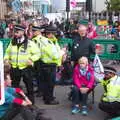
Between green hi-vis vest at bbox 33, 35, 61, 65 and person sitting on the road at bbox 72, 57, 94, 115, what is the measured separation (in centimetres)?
62

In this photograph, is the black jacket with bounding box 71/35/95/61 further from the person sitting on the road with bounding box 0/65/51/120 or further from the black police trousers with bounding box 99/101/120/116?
the person sitting on the road with bounding box 0/65/51/120

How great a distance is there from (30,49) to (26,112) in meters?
2.07

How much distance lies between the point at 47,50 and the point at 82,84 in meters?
1.04

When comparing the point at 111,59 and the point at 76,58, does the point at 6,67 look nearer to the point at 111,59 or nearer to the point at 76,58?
the point at 76,58

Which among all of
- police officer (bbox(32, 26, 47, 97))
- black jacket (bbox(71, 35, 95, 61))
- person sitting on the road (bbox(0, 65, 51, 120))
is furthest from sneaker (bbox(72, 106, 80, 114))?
person sitting on the road (bbox(0, 65, 51, 120))

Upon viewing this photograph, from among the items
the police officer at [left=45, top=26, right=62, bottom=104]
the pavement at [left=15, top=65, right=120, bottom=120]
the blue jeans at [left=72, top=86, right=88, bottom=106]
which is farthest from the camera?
the police officer at [left=45, top=26, right=62, bottom=104]

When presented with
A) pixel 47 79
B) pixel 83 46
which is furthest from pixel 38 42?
pixel 83 46

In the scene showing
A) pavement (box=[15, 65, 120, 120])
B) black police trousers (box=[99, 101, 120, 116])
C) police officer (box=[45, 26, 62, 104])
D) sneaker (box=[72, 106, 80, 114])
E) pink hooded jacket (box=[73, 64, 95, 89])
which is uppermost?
police officer (box=[45, 26, 62, 104])

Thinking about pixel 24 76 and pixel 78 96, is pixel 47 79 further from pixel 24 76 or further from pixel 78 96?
pixel 78 96

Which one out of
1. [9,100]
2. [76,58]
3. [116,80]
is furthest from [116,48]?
[9,100]

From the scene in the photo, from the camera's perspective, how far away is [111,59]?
54.9 feet

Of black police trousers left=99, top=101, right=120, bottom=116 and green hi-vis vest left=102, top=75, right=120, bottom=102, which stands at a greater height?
green hi-vis vest left=102, top=75, right=120, bottom=102

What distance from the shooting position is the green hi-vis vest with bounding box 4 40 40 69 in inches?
333

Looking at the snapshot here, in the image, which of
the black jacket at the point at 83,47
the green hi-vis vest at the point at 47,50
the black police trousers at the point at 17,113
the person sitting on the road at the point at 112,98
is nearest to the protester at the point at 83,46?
the black jacket at the point at 83,47
